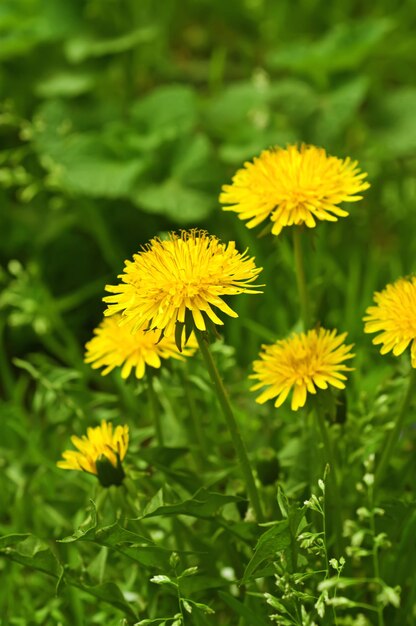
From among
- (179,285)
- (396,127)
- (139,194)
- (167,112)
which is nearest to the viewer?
(179,285)

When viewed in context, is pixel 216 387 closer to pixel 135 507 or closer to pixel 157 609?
pixel 135 507

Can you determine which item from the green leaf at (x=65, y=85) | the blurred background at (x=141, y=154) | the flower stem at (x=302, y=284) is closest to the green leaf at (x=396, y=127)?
the blurred background at (x=141, y=154)

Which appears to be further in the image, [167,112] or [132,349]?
[167,112]

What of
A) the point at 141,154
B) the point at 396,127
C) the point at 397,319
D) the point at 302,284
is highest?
the point at 396,127

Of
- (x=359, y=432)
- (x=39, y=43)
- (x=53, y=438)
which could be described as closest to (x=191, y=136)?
(x=39, y=43)

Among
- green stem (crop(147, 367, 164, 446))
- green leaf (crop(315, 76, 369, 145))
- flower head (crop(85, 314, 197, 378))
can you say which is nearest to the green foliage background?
green leaf (crop(315, 76, 369, 145))

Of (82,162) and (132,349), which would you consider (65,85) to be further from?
(132,349)

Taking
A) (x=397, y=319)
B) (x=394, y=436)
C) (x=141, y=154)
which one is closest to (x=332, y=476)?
(x=394, y=436)
